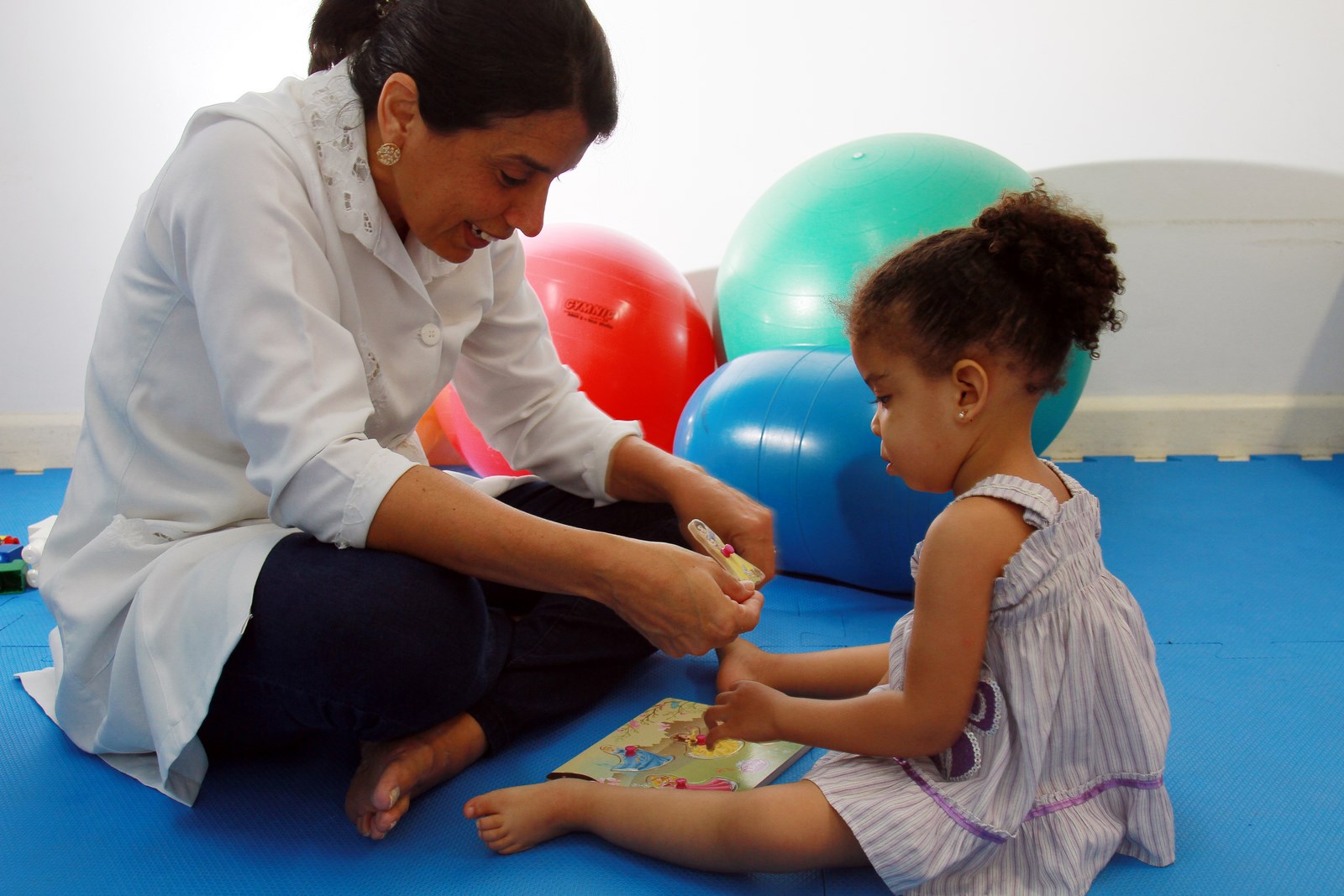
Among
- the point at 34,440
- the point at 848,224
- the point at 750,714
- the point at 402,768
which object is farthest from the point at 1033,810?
the point at 34,440

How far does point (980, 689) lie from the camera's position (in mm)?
927

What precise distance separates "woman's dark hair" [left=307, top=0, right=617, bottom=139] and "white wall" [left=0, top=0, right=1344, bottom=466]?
1.77m

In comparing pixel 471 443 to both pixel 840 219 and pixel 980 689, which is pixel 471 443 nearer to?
pixel 840 219

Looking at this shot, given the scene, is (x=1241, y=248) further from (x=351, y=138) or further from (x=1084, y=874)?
(x=351, y=138)

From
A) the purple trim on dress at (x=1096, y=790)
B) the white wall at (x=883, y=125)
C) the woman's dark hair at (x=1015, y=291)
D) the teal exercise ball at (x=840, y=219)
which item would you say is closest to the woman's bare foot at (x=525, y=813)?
the purple trim on dress at (x=1096, y=790)

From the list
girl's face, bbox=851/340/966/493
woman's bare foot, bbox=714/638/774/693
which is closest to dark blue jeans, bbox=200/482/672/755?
woman's bare foot, bbox=714/638/774/693

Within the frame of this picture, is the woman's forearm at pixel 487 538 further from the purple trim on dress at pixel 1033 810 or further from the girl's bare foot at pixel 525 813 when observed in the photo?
the purple trim on dress at pixel 1033 810

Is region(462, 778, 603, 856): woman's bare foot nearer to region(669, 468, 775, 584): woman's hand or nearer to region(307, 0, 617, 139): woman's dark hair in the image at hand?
region(669, 468, 775, 584): woman's hand

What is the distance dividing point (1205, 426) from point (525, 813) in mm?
2217

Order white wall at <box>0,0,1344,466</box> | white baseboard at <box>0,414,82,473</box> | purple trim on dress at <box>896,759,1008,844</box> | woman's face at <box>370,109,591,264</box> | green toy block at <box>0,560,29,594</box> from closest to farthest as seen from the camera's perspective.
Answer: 1. purple trim on dress at <box>896,759,1008,844</box>
2. woman's face at <box>370,109,591,264</box>
3. green toy block at <box>0,560,29,594</box>
4. white wall at <box>0,0,1344,466</box>
5. white baseboard at <box>0,414,82,473</box>

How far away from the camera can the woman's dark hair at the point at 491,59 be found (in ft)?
3.07

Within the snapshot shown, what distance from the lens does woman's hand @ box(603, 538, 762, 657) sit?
0.92 m

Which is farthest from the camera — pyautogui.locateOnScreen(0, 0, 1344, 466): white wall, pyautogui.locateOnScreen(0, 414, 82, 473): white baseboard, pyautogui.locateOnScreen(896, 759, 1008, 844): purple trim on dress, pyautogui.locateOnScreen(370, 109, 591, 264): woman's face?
pyautogui.locateOnScreen(0, 414, 82, 473): white baseboard

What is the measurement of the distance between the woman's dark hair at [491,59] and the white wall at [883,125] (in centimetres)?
177
